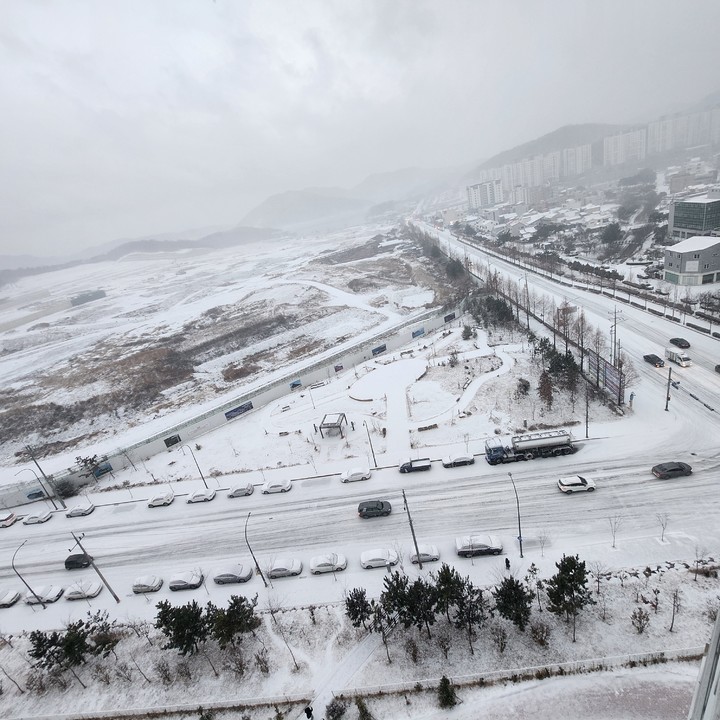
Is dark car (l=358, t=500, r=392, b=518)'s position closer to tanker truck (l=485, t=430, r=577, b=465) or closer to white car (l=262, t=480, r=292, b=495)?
white car (l=262, t=480, r=292, b=495)

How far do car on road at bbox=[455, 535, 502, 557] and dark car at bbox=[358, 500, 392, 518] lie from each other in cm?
553

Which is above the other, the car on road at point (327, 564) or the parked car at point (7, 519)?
the parked car at point (7, 519)

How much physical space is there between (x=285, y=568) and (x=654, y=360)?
136ft

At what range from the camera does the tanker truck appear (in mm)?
30047

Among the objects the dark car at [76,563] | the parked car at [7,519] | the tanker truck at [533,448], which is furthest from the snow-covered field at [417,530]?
the parked car at [7,519]

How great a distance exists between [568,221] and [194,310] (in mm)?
121369

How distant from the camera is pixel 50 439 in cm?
5469

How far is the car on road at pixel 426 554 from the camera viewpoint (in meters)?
23.2

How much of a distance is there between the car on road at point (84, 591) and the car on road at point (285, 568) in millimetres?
11649

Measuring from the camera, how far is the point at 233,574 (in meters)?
24.3

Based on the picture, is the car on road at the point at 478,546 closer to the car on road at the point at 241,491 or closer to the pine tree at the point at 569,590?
the pine tree at the point at 569,590

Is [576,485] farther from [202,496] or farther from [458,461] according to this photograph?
[202,496]

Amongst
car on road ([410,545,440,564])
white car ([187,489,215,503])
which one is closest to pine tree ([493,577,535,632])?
car on road ([410,545,440,564])

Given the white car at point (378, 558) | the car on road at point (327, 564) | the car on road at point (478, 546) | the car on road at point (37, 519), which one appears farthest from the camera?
the car on road at point (37, 519)
